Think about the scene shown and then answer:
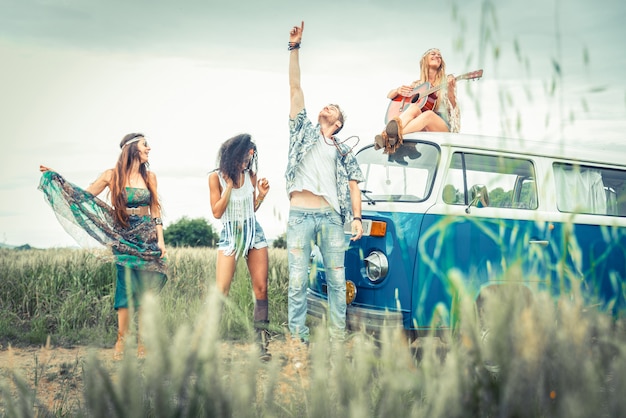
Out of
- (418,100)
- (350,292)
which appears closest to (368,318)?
(350,292)

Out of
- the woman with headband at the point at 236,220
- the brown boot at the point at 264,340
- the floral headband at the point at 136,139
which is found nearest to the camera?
the brown boot at the point at 264,340

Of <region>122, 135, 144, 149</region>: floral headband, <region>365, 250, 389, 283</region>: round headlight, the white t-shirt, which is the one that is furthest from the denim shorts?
<region>122, 135, 144, 149</region>: floral headband

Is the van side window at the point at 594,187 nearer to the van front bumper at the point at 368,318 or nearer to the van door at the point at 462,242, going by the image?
the van door at the point at 462,242

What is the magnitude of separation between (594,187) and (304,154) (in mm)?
3234

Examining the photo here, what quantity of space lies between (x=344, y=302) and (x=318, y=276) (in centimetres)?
86

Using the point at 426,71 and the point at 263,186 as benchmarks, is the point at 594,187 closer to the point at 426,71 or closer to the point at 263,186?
the point at 426,71

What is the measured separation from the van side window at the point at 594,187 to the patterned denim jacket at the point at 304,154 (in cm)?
207

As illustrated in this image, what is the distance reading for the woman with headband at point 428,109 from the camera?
5.10m

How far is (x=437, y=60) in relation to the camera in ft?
17.8

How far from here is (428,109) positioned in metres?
5.41

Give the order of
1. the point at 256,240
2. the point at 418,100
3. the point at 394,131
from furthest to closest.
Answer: the point at 418,100 < the point at 256,240 < the point at 394,131

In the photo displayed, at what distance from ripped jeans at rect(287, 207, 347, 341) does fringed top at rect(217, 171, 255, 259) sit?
47 centimetres

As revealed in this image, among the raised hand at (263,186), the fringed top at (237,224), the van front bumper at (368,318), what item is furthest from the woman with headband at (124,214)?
the van front bumper at (368,318)

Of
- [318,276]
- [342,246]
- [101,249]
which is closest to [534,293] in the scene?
[342,246]
